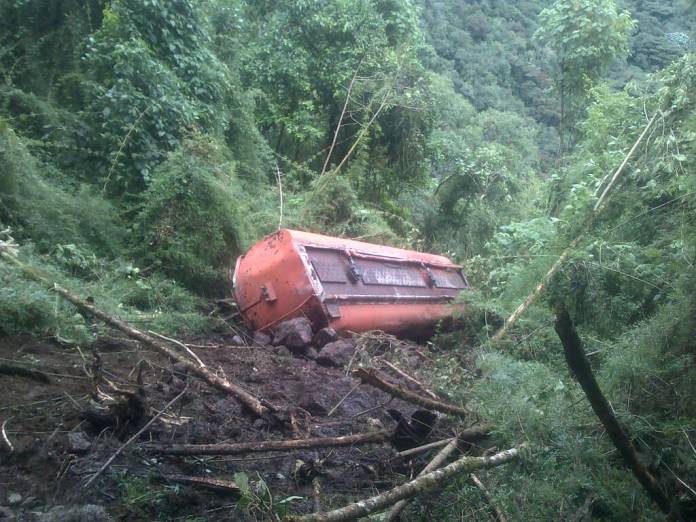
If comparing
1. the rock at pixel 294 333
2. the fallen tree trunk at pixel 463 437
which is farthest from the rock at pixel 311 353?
the fallen tree trunk at pixel 463 437

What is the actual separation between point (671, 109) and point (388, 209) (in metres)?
6.32

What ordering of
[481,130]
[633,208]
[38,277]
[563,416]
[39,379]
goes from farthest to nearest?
1. [481,130]
2. [633,208]
3. [38,277]
4. [39,379]
5. [563,416]

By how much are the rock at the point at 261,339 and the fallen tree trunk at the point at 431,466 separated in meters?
2.77

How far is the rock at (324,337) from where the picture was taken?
5.89 m

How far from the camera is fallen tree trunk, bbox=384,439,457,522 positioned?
2926mm

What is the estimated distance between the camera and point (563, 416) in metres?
3.69

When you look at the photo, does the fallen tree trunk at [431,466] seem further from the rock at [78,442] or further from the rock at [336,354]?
the rock at [336,354]

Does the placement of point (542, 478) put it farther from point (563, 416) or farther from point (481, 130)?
point (481, 130)

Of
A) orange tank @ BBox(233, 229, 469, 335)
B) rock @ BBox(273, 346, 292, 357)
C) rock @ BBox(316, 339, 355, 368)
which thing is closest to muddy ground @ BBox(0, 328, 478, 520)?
rock @ BBox(316, 339, 355, 368)

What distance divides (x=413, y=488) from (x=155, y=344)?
7.26ft

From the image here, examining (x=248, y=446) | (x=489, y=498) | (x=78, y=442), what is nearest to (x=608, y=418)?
(x=489, y=498)

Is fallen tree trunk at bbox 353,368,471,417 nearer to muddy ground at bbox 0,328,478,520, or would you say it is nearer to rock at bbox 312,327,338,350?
muddy ground at bbox 0,328,478,520

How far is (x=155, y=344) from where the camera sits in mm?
4285

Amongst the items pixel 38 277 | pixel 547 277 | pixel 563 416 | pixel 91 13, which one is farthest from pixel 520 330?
pixel 91 13
